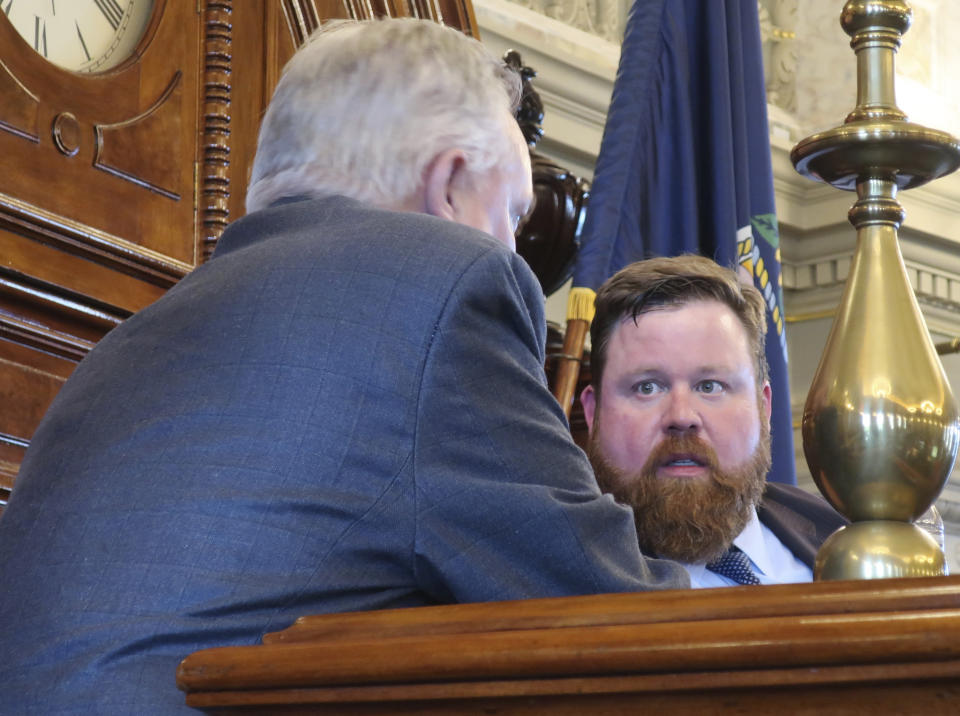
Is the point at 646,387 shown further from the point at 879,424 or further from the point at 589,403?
the point at 879,424

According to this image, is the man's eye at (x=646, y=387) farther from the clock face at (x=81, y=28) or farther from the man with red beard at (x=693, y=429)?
the clock face at (x=81, y=28)

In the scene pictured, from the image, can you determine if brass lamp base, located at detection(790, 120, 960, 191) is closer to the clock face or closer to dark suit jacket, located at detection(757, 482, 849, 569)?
dark suit jacket, located at detection(757, 482, 849, 569)

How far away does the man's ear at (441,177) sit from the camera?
1.56 m

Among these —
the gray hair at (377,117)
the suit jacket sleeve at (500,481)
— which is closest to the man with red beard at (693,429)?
the gray hair at (377,117)

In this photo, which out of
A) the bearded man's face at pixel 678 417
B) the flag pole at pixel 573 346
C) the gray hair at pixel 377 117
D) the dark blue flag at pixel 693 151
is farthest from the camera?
the dark blue flag at pixel 693 151

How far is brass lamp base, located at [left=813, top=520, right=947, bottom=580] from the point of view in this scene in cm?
110

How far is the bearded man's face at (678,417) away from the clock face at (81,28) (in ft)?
3.14

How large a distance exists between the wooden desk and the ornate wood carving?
1697 millimetres

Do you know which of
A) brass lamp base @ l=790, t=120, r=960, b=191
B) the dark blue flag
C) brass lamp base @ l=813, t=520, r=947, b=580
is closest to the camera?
brass lamp base @ l=813, t=520, r=947, b=580

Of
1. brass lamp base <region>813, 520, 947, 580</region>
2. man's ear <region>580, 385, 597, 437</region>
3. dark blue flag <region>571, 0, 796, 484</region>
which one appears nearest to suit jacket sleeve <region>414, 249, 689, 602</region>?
brass lamp base <region>813, 520, 947, 580</region>

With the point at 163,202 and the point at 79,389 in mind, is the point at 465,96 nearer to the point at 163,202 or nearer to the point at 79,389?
the point at 79,389

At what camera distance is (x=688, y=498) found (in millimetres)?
2248

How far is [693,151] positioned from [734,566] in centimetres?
146

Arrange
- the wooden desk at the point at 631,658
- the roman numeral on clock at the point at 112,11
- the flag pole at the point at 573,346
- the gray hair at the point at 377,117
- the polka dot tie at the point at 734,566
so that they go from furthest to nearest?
the flag pole at the point at 573,346, the roman numeral on clock at the point at 112,11, the polka dot tie at the point at 734,566, the gray hair at the point at 377,117, the wooden desk at the point at 631,658
